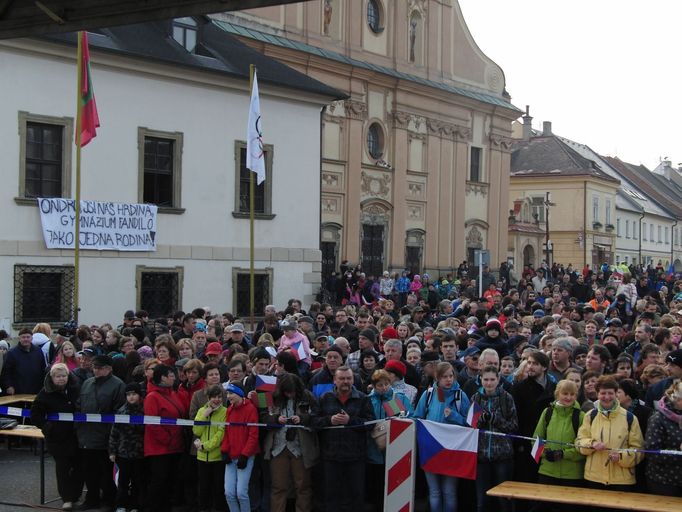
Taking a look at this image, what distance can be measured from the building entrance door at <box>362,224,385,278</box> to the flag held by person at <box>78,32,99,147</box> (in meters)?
18.4

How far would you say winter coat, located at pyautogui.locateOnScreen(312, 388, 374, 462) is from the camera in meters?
9.66

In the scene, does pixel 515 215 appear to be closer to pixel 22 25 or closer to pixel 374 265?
pixel 374 265

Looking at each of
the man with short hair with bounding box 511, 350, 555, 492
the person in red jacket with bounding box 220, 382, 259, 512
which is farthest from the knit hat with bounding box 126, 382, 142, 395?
the man with short hair with bounding box 511, 350, 555, 492

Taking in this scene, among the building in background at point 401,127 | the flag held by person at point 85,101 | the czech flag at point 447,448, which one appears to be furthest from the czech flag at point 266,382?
the building in background at point 401,127

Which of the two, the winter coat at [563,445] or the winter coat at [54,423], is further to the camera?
the winter coat at [54,423]

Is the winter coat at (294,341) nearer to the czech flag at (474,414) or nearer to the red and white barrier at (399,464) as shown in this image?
the red and white barrier at (399,464)

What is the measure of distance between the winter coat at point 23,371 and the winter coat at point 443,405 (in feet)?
22.6

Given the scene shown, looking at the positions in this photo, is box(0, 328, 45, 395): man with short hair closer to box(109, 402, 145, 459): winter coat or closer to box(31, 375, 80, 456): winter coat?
box(31, 375, 80, 456): winter coat

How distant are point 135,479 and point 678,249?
268 ft

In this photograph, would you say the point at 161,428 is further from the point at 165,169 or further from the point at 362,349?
the point at 165,169

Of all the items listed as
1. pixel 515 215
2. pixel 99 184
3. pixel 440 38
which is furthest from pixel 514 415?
pixel 515 215

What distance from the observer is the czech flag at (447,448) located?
9.28m

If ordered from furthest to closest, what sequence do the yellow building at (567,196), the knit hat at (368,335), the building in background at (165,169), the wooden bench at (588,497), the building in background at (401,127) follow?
1. the yellow building at (567,196)
2. the building in background at (401,127)
3. the building in background at (165,169)
4. the knit hat at (368,335)
5. the wooden bench at (588,497)

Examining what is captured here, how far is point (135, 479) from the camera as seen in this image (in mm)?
10648
